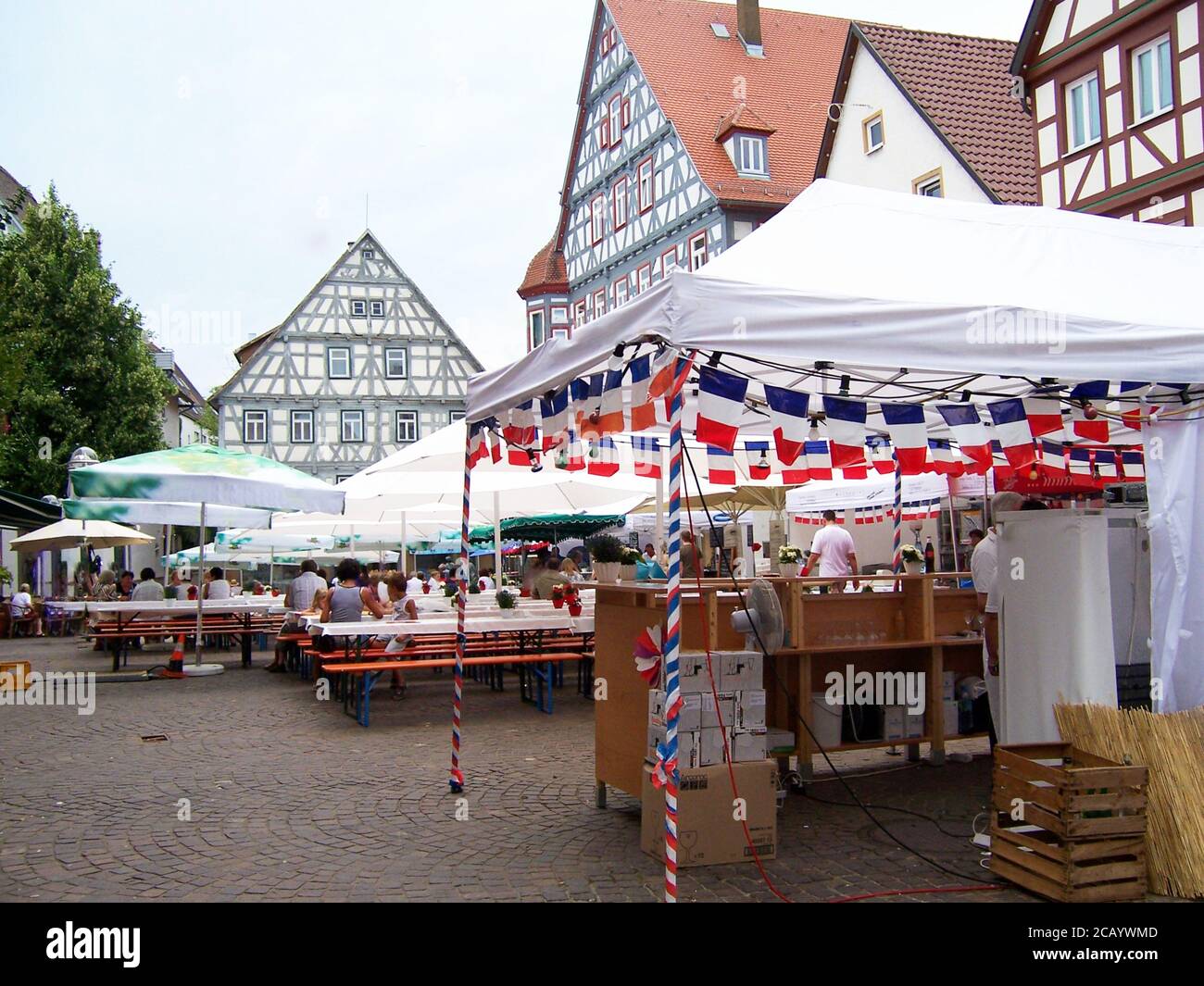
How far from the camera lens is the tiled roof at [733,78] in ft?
104

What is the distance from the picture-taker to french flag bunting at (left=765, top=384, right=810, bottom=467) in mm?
7207

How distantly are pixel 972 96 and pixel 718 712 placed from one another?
72.6 ft

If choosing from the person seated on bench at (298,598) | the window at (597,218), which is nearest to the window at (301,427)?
the window at (597,218)

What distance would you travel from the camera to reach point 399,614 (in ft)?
39.7

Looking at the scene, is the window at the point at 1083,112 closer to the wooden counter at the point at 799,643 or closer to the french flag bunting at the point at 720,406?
the wooden counter at the point at 799,643

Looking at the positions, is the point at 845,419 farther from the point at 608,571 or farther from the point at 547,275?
the point at 547,275

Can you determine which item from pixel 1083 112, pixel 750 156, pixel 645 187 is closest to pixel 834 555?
pixel 1083 112

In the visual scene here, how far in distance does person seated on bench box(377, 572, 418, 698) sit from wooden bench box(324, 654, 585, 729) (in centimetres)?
34

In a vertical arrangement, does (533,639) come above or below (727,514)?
below

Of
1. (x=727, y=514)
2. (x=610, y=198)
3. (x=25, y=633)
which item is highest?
(x=610, y=198)
